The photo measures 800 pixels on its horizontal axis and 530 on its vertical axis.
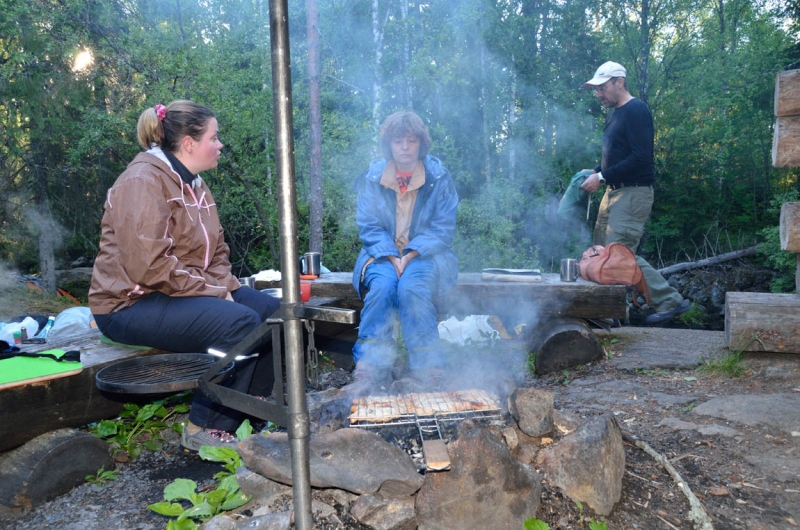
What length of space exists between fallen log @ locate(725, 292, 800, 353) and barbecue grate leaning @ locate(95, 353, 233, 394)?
3.55 m

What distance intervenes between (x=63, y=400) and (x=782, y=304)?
455 centimetres

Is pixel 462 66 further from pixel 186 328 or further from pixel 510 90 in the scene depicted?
pixel 186 328

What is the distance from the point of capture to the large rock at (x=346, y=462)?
82.3 inches

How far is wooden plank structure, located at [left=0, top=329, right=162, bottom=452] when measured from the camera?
2414 mm

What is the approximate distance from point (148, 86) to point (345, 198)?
359 cm

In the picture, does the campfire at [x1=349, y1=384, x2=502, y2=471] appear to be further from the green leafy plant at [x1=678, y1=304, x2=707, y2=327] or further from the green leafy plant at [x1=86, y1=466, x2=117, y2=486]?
the green leafy plant at [x1=678, y1=304, x2=707, y2=327]

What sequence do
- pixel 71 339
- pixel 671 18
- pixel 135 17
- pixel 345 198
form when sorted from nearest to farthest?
pixel 71 339
pixel 345 198
pixel 135 17
pixel 671 18

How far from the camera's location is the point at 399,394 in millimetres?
2869

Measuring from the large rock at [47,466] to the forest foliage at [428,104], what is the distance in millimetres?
6646

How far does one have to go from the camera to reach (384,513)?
2025mm

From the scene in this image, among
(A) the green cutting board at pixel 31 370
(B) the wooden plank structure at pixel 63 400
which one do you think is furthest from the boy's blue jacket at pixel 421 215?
(A) the green cutting board at pixel 31 370

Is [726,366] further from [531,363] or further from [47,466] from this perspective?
[47,466]

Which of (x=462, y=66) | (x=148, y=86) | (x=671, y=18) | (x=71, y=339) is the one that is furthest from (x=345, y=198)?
(x=671, y=18)

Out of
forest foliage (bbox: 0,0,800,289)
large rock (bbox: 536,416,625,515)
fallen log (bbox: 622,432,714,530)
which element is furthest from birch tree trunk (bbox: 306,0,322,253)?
large rock (bbox: 536,416,625,515)
